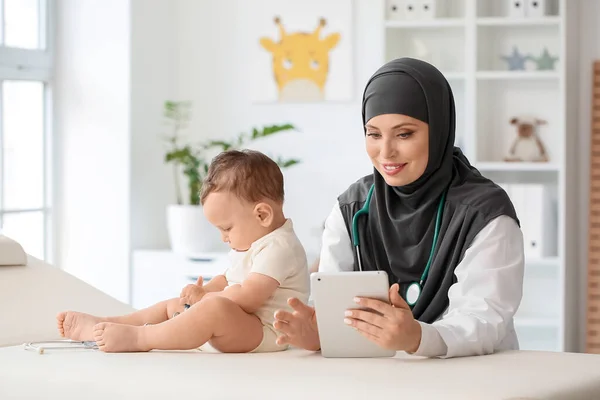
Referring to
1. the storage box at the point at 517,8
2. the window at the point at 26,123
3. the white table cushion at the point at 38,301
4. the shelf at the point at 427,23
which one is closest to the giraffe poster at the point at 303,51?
the shelf at the point at 427,23

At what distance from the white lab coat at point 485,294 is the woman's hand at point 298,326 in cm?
23

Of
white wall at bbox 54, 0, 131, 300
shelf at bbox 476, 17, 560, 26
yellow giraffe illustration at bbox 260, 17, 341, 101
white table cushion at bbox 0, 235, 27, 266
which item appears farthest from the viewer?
yellow giraffe illustration at bbox 260, 17, 341, 101

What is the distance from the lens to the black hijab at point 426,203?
2043 millimetres

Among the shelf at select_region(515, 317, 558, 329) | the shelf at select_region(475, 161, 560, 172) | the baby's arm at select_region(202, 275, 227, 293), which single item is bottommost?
the shelf at select_region(515, 317, 558, 329)

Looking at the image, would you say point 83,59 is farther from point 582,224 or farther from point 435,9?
point 582,224

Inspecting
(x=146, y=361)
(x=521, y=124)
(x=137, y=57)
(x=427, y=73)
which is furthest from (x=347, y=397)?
(x=137, y=57)

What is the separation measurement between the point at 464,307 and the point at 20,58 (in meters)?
2.96

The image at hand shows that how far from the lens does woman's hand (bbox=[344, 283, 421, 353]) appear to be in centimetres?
177

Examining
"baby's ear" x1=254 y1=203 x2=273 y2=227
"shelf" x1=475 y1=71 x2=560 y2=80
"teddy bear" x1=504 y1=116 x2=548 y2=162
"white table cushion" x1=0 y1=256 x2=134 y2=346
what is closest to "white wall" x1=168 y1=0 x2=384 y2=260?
"shelf" x1=475 y1=71 x2=560 y2=80

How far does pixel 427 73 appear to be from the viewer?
213 centimetres

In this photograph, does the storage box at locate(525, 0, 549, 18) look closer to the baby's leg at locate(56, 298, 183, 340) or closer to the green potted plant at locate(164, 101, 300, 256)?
the green potted plant at locate(164, 101, 300, 256)

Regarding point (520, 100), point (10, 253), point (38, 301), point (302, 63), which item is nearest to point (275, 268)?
point (38, 301)

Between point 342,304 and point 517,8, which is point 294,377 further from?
point 517,8

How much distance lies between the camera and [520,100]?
4.47m
